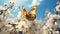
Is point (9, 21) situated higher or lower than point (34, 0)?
lower

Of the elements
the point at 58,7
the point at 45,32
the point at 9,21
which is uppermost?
the point at 58,7

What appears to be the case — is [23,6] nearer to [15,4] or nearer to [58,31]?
[15,4]

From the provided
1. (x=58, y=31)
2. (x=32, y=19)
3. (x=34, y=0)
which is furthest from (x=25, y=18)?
(x=58, y=31)

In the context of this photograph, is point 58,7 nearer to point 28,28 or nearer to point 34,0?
point 34,0

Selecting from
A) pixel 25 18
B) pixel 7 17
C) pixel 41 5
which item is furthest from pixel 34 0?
pixel 7 17

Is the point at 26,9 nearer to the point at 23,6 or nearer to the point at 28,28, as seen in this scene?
the point at 23,6

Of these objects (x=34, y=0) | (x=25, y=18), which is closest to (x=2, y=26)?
(x=25, y=18)

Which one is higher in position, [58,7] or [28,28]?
[58,7]

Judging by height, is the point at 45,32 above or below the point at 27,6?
below
